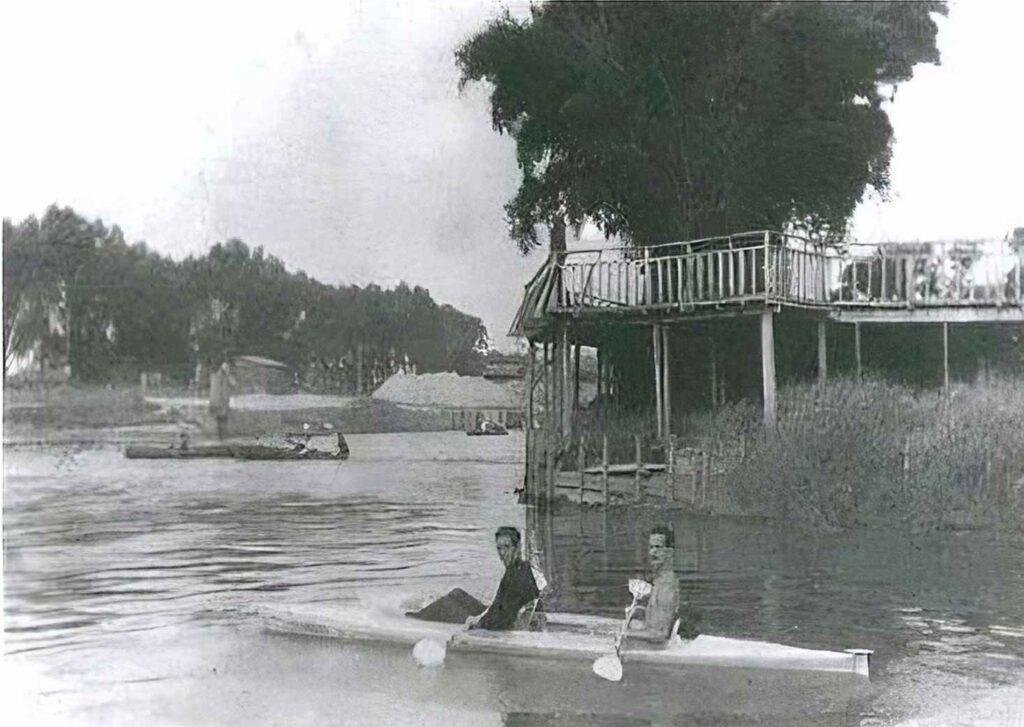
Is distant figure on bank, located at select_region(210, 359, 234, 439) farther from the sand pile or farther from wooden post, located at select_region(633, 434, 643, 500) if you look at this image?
wooden post, located at select_region(633, 434, 643, 500)

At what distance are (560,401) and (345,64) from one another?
1.59m

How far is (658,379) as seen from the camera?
4.38 m

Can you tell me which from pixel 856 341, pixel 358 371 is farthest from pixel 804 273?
pixel 358 371

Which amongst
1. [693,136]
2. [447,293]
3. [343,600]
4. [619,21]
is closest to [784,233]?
[693,136]

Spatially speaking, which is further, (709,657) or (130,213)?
(130,213)

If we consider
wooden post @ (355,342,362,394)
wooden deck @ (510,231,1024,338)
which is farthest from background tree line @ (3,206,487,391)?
wooden deck @ (510,231,1024,338)

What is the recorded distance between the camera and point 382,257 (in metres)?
4.44

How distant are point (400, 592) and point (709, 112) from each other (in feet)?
7.25

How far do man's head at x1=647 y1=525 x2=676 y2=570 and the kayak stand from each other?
280 millimetres

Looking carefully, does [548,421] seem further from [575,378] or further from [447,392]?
[447,392]

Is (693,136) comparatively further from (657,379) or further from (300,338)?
(300,338)

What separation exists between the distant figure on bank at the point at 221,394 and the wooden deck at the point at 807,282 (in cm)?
120

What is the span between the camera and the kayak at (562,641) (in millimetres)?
4074

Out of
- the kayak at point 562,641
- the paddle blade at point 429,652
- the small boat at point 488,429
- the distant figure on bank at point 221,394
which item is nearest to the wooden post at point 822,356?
the kayak at point 562,641
